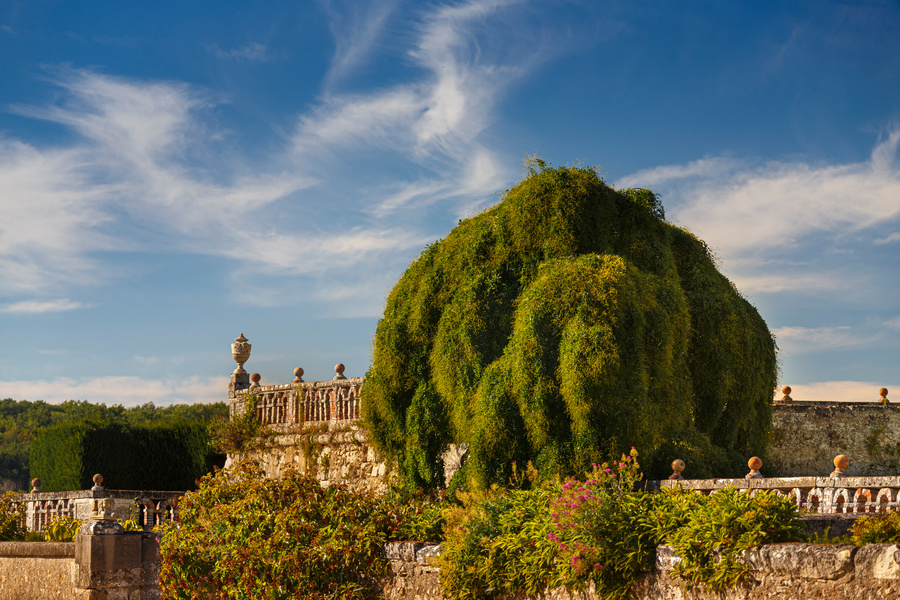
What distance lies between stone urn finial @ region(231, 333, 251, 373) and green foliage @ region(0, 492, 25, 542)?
5.08 metres

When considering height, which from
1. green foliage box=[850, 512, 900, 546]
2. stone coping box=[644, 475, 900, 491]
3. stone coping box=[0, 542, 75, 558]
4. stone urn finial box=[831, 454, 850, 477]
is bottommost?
stone coping box=[0, 542, 75, 558]

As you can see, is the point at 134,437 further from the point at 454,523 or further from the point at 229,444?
the point at 454,523

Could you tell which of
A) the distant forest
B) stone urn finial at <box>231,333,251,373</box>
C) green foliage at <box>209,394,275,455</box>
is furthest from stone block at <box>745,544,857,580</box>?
the distant forest

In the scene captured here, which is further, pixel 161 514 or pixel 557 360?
pixel 161 514

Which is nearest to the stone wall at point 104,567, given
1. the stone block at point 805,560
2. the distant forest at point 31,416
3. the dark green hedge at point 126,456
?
the dark green hedge at point 126,456

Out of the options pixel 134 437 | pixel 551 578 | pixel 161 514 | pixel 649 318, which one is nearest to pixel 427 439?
pixel 649 318

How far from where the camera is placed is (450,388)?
535 inches

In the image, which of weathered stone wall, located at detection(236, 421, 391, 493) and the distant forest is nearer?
weathered stone wall, located at detection(236, 421, 391, 493)

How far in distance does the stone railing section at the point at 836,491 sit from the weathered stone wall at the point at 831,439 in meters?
9.55

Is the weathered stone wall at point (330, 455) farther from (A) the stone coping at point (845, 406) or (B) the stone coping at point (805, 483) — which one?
(A) the stone coping at point (845, 406)

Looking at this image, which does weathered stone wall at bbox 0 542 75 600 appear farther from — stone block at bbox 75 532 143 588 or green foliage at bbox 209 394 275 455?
green foliage at bbox 209 394 275 455

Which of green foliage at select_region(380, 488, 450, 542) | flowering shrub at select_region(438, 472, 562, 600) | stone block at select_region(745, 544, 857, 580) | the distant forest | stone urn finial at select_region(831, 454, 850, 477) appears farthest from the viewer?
the distant forest

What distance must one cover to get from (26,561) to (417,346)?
6.53 meters

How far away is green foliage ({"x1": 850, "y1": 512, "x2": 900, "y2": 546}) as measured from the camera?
23.2 ft
